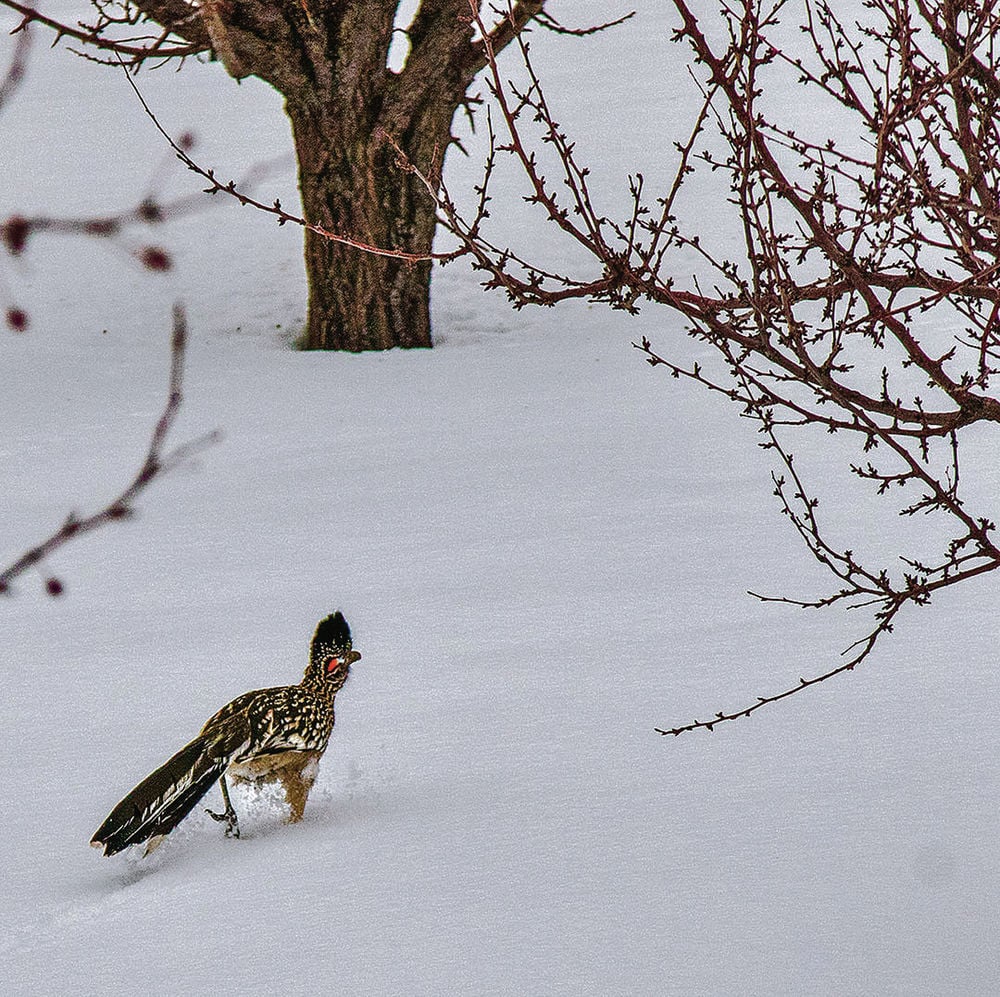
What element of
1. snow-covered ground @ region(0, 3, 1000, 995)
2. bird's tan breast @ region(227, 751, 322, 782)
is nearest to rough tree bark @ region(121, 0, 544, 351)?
snow-covered ground @ region(0, 3, 1000, 995)

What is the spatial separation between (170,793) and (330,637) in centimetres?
63

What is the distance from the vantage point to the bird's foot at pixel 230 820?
3908 mm

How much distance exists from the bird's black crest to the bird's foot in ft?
1.57

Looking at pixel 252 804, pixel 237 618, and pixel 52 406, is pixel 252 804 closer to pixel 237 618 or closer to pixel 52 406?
pixel 237 618

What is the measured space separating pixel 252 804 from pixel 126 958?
775 millimetres

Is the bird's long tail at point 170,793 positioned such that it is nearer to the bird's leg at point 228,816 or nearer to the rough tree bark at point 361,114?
the bird's leg at point 228,816

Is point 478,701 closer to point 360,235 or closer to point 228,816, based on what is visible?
point 228,816

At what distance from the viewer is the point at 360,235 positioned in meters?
9.88

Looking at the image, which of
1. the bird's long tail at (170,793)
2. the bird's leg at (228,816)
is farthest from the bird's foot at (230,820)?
the bird's long tail at (170,793)

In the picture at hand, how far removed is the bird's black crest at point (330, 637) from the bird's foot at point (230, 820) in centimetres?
48

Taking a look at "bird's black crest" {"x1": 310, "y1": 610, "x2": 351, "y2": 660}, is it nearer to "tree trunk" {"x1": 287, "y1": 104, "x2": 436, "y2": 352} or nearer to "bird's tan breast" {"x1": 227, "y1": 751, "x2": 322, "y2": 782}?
"bird's tan breast" {"x1": 227, "y1": 751, "x2": 322, "y2": 782}

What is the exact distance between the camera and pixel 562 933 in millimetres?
3295

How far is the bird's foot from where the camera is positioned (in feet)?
12.8

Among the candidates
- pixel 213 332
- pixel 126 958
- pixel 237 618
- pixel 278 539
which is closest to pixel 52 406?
pixel 213 332
